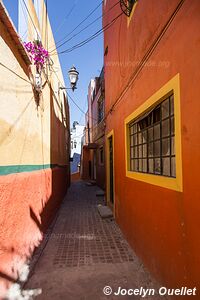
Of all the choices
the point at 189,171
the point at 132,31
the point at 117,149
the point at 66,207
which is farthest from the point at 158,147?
the point at 66,207

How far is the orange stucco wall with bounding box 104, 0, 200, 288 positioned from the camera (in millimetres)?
2426

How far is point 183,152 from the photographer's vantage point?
2664 mm

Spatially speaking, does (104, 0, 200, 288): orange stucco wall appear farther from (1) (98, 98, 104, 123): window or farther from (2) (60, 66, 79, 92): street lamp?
(1) (98, 98, 104, 123): window

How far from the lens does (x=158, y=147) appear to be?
3773mm

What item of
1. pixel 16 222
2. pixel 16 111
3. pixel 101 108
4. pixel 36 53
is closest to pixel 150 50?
pixel 16 111

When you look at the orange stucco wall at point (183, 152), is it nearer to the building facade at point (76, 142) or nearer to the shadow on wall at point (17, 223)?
the shadow on wall at point (17, 223)

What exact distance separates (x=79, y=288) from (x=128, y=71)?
14.5 ft

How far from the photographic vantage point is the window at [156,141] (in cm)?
324

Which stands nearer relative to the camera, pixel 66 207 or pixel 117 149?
pixel 117 149

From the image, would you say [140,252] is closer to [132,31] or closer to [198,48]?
[198,48]

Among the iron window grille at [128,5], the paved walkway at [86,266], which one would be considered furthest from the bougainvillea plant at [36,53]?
the paved walkway at [86,266]

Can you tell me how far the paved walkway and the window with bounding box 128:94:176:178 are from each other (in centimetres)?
174

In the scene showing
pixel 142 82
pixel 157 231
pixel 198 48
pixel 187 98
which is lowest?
pixel 157 231

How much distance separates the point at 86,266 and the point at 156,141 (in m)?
2.57
